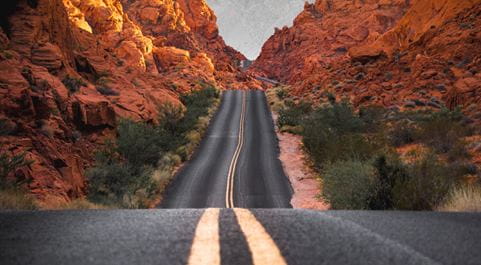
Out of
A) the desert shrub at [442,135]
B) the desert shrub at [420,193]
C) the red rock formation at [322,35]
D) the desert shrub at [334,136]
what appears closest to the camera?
the desert shrub at [420,193]

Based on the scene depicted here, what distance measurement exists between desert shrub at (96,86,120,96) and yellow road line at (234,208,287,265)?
3256 centimetres

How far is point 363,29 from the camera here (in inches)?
3565

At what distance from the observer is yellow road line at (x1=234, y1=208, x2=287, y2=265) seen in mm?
2438

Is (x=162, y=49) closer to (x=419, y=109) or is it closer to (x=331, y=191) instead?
(x=419, y=109)

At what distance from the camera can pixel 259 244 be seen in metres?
2.86

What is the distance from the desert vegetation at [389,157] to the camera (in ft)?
26.8

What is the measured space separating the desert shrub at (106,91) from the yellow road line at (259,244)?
32.6 meters

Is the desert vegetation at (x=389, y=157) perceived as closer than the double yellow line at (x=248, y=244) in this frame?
No

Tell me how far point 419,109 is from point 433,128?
12504 mm

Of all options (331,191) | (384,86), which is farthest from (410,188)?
(384,86)

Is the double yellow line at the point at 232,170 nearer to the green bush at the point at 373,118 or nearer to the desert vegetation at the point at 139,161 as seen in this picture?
the desert vegetation at the point at 139,161

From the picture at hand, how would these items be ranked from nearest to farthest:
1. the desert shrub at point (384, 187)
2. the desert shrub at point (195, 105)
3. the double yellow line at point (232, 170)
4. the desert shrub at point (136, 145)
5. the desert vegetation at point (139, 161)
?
1. the desert shrub at point (384, 187)
2. the desert vegetation at point (139, 161)
3. the double yellow line at point (232, 170)
4. the desert shrub at point (136, 145)
5. the desert shrub at point (195, 105)

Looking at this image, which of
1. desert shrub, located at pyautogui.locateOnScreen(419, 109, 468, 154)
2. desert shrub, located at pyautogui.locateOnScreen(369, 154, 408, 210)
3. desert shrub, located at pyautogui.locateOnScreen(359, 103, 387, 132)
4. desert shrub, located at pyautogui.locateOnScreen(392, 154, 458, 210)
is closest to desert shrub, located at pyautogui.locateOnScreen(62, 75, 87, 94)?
desert shrub, located at pyautogui.locateOnScreen(359, 103, 387, 132)

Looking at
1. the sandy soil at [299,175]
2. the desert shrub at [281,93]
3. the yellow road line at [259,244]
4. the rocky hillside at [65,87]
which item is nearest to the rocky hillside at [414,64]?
the desert shrub at [281,93]
